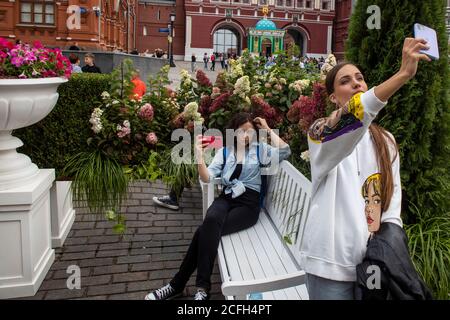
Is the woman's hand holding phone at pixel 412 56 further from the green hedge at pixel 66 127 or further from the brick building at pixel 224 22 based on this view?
the brick building at pixel 224 22

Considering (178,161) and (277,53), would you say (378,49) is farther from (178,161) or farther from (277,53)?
(277,53)

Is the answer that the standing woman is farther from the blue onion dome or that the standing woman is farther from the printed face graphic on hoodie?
the blue onion dome

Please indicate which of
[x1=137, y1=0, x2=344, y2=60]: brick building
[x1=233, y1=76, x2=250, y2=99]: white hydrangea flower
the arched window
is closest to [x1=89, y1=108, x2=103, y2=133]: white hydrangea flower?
[x1=233, y1=76, x2=250, y2=99]: white hydrangea flower

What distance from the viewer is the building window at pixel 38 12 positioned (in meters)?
17.4

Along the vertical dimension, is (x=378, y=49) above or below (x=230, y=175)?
above

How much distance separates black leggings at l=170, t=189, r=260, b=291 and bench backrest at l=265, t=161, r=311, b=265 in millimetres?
197

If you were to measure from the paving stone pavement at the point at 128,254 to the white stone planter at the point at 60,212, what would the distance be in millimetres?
97

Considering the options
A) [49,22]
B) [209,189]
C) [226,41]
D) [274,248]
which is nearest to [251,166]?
[209,189]

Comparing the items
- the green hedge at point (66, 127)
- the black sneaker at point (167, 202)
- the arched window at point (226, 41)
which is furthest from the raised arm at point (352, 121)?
the arched window at point (226, 41)

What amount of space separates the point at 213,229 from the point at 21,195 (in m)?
1.46

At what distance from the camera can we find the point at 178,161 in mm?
4082

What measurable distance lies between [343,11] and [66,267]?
170 feet
